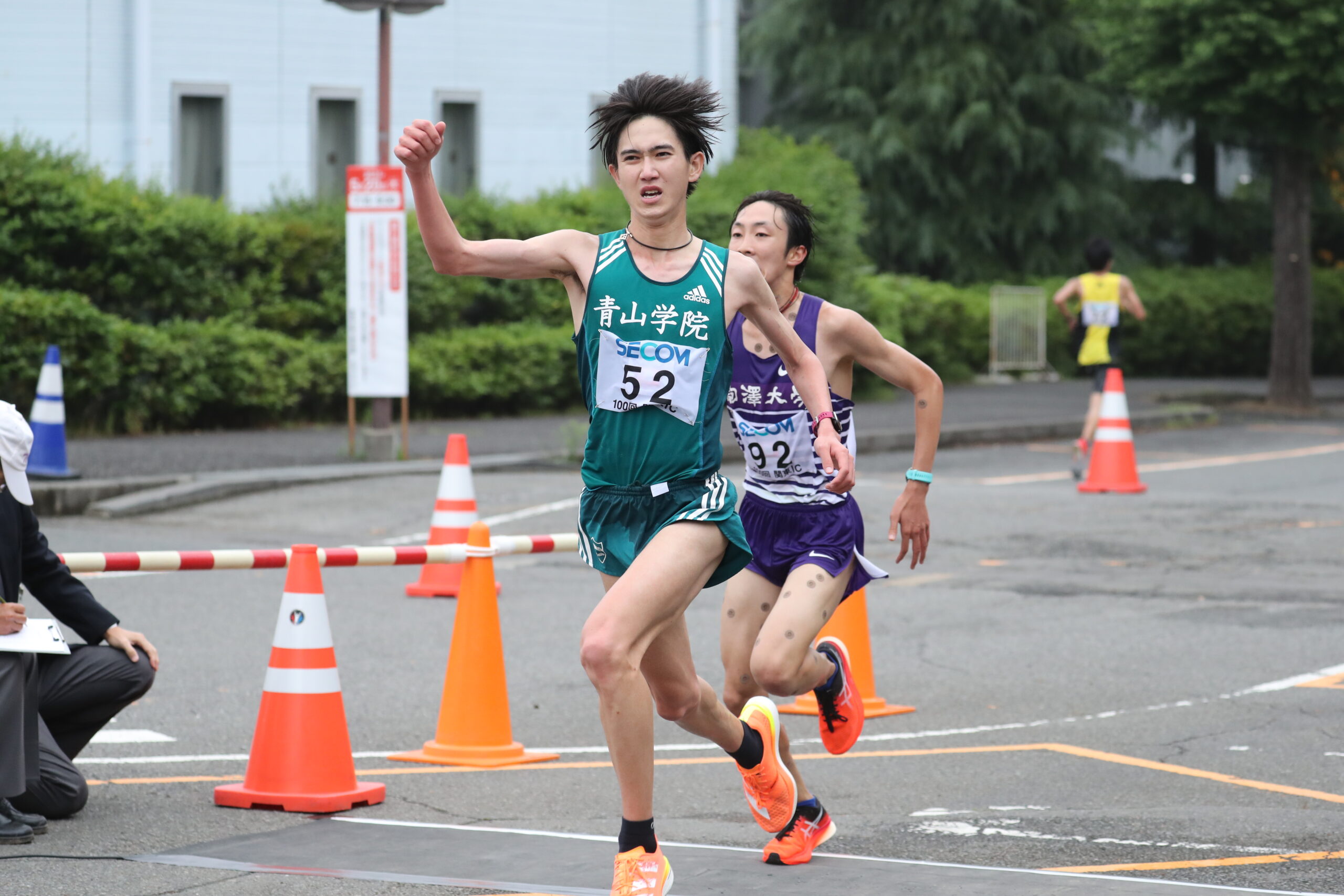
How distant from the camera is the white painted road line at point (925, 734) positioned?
6691 mm

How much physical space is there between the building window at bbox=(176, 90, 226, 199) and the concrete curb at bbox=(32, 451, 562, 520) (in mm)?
8676

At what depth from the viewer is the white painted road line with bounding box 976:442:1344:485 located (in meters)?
16.4

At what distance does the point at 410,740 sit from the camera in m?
7.11

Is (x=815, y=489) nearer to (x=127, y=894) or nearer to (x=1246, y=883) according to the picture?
(x=1246, y=883)

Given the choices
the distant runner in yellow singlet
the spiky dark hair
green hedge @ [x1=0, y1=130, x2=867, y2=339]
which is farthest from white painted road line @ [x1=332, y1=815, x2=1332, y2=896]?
the distant runner in yellow singlet

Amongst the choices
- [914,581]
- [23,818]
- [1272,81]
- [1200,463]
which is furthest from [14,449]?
[1272,81]

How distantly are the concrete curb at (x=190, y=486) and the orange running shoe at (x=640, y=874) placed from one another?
1002cm

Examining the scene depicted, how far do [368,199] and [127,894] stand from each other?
1252cm

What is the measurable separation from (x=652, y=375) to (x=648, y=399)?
6cm

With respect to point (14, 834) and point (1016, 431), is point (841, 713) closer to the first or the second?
point (14, 834)

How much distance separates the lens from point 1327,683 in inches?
315

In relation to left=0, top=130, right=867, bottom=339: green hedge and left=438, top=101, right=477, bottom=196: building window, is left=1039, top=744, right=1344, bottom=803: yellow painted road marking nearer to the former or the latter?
left=0, top=130, right=867, bottom=339: green hedge

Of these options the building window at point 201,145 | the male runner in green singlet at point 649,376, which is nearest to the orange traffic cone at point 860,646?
the male runner in green singlet at point 649,376

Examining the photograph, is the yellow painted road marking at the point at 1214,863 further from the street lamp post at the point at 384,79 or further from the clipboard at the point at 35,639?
the street lamp post at the point at 384,79
